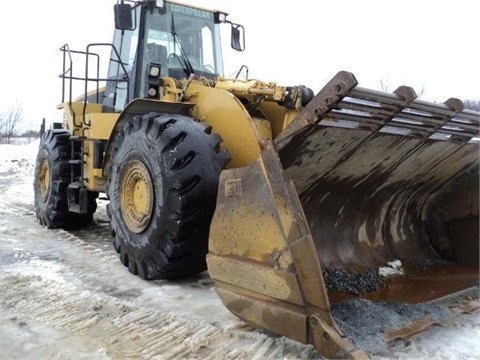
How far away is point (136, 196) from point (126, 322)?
1308 mm

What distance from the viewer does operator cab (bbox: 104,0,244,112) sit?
5645 mm

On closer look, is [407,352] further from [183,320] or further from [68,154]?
[68,154]

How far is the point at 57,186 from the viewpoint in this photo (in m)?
6.66

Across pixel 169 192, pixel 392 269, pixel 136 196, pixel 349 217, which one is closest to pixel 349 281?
pixel 392 269

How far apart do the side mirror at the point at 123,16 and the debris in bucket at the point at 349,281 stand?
3239 mm

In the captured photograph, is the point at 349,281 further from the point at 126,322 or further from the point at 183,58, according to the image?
the point at 183,58

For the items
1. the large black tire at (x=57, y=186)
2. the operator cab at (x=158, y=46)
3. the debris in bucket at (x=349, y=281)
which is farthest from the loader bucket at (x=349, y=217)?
the large black tire at (x=57, y=186)

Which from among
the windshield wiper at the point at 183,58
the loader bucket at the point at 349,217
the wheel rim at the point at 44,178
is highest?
the windshield wiper at the point at 183,58

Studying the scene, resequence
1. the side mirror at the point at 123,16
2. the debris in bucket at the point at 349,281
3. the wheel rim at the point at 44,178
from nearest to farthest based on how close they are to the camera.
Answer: the debris in bucket at the point at 349,281 → the side mirror at the point at 123,16 → the wheel rim at the point at 44,178

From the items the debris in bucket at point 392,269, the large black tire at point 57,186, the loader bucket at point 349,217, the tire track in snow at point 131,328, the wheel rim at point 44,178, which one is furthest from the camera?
the wheel rim at point 44,178

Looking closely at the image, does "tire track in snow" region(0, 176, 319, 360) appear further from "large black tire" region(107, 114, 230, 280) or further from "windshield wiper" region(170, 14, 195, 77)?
"windshield wiper" region(170, 14, 195, 77)

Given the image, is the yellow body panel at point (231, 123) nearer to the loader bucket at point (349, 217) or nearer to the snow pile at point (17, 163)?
the loader bucket at point (349, 217)

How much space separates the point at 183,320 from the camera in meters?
3.50

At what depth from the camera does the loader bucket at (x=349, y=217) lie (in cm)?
284
